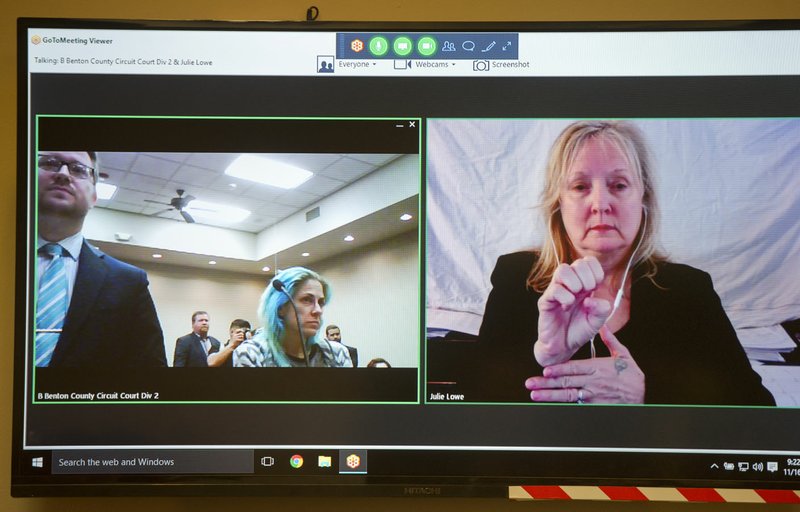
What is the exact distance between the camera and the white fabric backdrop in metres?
1.45

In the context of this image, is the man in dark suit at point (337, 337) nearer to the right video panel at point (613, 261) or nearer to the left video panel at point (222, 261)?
the left video panel at point (222, 261)

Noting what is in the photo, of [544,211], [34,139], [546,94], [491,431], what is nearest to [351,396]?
[491,431]

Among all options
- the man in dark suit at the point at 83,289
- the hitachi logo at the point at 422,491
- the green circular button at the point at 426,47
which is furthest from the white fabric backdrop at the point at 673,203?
the man in dark suit at the point at 83,289

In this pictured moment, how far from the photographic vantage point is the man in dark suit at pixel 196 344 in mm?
1417

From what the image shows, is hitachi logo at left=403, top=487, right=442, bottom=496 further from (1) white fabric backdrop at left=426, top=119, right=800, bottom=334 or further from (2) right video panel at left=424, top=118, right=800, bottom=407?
(1) white fabric backdrop at left=426, top=119, right=800, bottom=334

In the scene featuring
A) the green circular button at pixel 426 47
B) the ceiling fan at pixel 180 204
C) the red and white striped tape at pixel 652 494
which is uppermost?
the green circular button at pixel 426 47

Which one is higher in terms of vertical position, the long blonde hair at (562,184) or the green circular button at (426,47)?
the green circular button at (426,47)

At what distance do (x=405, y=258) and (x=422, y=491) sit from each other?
649 mm

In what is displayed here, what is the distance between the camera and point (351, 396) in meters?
1.45

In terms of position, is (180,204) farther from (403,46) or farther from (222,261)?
(403,46)

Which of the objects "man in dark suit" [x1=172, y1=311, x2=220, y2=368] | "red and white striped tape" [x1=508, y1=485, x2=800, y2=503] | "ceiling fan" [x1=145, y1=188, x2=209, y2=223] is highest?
"ceiling fan" [x1=145, y1=188, x2=209, y2=223]

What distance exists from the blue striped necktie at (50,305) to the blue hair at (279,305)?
0.57m

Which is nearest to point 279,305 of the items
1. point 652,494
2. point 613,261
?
point 613,261

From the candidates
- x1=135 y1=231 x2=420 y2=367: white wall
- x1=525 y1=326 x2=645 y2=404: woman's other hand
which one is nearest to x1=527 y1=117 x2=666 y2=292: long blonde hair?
x1=525 y1=326 x2=645 y2=404: woman's other hand
